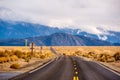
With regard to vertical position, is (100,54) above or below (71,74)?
above

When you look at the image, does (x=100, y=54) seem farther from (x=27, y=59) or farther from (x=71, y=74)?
(x=71, y=74)

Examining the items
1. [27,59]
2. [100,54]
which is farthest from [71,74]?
[100,54]

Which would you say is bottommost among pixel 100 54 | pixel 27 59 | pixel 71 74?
pixel 71 74

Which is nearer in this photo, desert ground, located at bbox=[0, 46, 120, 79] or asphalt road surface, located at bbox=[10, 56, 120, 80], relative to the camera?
asphalt road surface, located at bbox=[10, 56, 120, 80]

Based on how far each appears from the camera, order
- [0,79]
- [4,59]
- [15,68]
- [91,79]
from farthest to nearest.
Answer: [4,59] → [15,68] → [91,79] → [0,79]

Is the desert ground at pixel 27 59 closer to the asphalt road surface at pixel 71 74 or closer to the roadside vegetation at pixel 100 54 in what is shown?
the roadside vegetation at pixel 100 54

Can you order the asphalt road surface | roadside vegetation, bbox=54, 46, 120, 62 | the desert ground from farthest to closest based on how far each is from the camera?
roadside vegetation, bbox=54, 46, 120, 62, the desert ground, the asphalt road surface

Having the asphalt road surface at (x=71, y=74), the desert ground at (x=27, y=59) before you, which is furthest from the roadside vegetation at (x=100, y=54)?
the asphalt road surface at (x=71, y=74)

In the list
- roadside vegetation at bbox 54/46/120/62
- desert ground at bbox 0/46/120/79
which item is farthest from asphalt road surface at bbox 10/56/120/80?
roadside vegetation at bbox 54/46/120/62

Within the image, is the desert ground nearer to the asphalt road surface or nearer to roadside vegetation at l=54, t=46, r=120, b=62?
roadside vegetation at l=54, t=46, r=120, b=62

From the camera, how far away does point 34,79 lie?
19.8 metres

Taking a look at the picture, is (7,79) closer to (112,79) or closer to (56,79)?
(56,79)

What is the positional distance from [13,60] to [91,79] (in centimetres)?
2305

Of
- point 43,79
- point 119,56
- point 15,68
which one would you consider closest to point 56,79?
point 43,79
